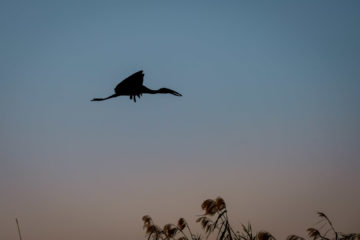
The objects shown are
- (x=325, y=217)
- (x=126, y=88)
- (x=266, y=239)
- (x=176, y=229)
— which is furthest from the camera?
(x=176, y=229)

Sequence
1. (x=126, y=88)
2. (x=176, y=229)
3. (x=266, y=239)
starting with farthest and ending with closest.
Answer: (x=176, y=229), (x=266, y=239), (x=126, y=88)

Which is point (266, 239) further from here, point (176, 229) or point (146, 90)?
point (146, 90)

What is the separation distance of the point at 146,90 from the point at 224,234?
370 cm

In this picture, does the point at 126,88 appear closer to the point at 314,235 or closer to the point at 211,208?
the point at 211,208

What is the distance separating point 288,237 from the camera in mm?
9266

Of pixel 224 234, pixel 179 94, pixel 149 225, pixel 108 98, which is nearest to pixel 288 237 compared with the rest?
pixel 224 234

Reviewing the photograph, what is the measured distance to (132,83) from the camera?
6.70 m

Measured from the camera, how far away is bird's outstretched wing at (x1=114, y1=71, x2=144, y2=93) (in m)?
6.63

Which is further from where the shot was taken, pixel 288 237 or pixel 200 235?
pixel 200 235

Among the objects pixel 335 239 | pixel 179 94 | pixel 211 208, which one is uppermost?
pixel 179 94

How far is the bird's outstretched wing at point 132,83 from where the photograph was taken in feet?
21.8

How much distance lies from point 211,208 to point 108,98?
149 inches

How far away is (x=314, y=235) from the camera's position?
363 inches

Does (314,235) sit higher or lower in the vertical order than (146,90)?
lower
